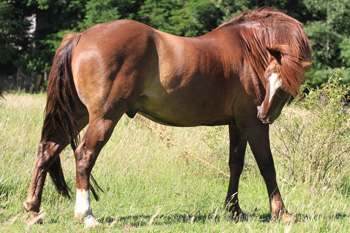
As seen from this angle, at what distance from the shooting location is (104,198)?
16.6 feet

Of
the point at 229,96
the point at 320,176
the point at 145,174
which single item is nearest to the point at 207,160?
the point at 145,174

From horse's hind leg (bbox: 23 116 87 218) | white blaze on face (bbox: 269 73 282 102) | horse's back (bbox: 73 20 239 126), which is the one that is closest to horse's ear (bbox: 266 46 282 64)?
white blaze on face (bbox: 269 73 282 102)

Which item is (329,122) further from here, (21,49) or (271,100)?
(21,49)

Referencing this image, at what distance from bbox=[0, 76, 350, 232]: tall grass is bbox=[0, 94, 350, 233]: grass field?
0.01 metres

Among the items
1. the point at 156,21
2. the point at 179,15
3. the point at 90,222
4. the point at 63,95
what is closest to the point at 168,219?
the point at 90,222

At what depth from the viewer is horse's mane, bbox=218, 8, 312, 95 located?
4.22 meters

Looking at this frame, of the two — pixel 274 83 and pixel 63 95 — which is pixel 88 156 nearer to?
pixel 63 95

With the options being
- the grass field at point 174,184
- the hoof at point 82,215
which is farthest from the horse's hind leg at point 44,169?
the hoof at point 82,215

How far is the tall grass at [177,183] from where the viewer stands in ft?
13.6

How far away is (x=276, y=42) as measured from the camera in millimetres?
4555

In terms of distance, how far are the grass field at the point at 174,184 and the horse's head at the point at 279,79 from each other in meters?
1.02

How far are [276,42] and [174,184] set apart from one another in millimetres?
2420

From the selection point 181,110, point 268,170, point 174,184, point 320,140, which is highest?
point 181,110

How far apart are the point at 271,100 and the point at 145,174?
2.38 m
